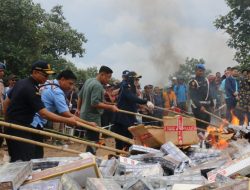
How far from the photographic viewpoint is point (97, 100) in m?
7.50

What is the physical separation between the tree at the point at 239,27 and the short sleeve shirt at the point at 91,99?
1245 cm

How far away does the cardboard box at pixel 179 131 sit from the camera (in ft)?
21.8

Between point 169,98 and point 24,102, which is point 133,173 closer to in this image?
point 24,102

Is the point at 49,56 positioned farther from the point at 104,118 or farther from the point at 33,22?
the point at 104,118

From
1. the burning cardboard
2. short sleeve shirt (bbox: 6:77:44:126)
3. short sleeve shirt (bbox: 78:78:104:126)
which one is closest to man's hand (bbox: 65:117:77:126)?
short sleeve shirt (bbox: 6:77:44:126)

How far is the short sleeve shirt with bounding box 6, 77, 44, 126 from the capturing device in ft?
18.4

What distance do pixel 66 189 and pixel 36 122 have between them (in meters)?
2.35

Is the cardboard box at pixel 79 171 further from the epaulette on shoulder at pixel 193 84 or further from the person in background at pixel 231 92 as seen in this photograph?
the person in background at pixel 231 92

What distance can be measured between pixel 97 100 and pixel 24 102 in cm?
197

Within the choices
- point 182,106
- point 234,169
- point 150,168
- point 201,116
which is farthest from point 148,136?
point 182,106

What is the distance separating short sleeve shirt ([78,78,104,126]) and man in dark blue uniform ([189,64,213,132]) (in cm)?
327

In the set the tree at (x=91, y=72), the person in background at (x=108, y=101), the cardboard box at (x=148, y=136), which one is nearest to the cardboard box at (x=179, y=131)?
the cardboard box at (x=148, y=136)

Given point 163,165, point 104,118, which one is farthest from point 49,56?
point 163,165

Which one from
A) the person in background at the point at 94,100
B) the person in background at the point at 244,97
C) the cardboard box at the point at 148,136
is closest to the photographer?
the cardboard box at the point at 148,136
